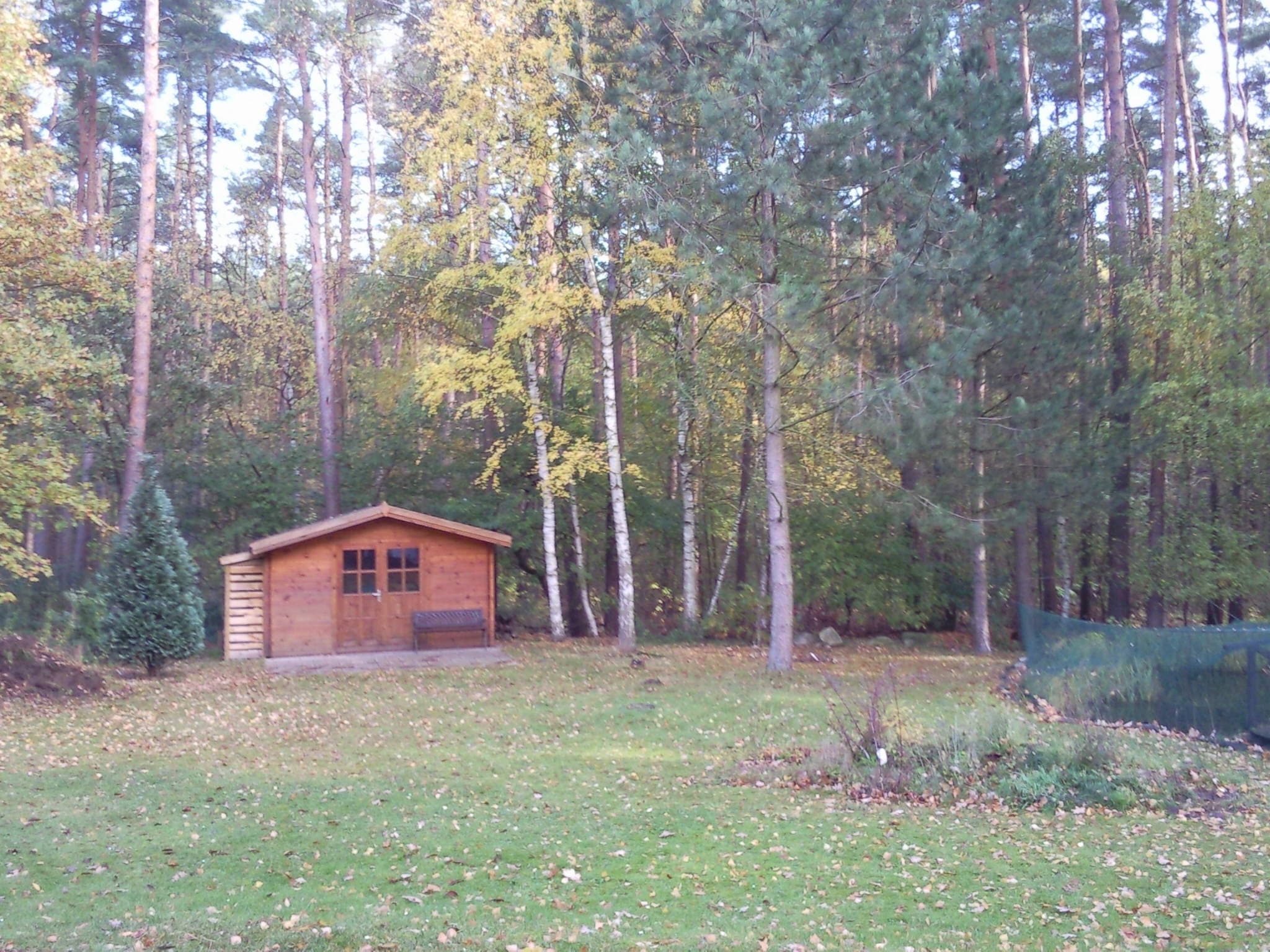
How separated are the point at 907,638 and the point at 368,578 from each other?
12.1 meters

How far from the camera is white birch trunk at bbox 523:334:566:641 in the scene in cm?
2058

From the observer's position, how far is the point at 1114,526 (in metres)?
22.3

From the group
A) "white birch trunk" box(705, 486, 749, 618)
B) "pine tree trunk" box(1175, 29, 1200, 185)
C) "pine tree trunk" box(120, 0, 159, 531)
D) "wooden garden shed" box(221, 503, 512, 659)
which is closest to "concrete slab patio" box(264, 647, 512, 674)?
"wooden garden shed" box(221, 503, 512, 659)

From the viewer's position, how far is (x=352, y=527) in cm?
1888

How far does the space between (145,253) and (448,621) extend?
8837mm

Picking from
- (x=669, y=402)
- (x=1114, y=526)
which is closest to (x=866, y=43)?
(x=669, y=402)

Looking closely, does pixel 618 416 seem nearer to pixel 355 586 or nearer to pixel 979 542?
pixel 355 586

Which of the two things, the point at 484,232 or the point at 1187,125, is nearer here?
the point at 484,232

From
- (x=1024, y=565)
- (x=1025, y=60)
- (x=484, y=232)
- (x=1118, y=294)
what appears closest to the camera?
(x=484, y=232)

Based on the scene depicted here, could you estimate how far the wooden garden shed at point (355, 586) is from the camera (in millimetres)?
18688

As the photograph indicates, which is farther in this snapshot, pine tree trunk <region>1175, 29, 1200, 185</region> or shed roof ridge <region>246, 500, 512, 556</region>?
pine tree trunk <region>1175, 29, 1200, 185</region>

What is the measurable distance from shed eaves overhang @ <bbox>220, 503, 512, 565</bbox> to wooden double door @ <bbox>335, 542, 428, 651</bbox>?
0.58m

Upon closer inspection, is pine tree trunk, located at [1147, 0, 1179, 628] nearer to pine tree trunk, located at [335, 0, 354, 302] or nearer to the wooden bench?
the wooden bench

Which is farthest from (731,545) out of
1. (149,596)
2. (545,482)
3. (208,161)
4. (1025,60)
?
(208,161)
